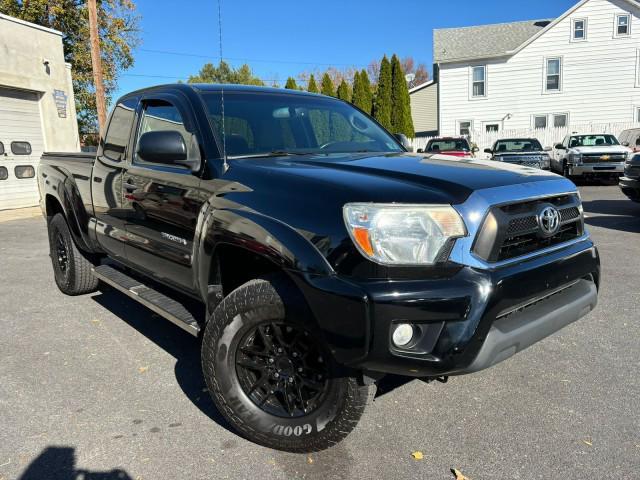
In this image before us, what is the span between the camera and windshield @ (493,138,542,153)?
683 inches

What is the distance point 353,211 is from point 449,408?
1479 millimetres

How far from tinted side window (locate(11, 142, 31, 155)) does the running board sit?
10.3m

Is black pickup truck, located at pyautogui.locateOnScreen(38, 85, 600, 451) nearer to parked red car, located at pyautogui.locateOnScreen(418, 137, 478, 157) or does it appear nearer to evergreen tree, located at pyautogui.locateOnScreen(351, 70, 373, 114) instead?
parked red car, located at pyautogui.locateOnScreen(418, 137, 478, 157)

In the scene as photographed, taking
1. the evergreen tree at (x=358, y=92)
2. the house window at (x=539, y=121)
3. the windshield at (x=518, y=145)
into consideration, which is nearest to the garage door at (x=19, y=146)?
the windshield at (x=518, y=145)

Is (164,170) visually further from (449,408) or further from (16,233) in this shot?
(16,233)

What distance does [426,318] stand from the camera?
82.7 inches

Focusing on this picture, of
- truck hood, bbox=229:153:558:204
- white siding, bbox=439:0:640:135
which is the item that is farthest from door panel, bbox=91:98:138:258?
white siding, bbox=439:0:640:135

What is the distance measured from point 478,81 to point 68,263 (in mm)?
24196

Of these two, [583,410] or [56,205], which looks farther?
[56,205]

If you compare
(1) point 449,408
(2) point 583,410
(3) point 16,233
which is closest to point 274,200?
(1) point 449,408

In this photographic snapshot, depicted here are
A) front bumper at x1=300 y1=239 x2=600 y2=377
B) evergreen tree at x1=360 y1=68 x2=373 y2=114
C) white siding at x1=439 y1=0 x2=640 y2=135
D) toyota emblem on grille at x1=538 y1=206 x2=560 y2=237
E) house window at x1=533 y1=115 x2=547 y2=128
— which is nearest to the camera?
front bumper at x1=300 y1=239 x2=600 y2=377

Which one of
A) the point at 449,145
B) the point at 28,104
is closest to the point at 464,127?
the point at 449,145

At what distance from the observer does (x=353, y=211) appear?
7.25ft

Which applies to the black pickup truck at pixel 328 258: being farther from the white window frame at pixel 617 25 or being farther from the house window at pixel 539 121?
the white window frame at pixel 617 25
